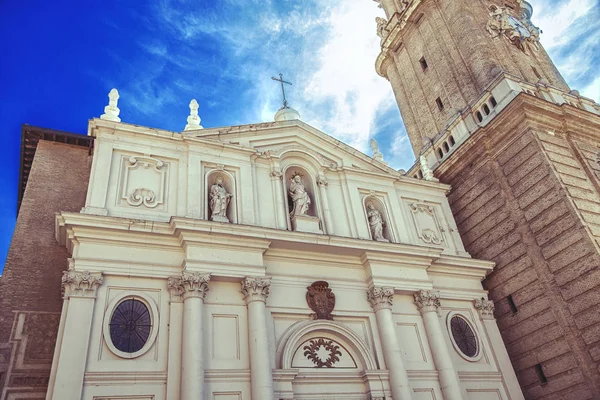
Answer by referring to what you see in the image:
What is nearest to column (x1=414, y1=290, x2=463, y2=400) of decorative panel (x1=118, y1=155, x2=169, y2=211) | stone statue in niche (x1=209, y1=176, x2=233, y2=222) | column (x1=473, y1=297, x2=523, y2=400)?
column (x1=473, y1=297, x2=523, y2=400)

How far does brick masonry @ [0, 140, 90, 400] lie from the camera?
11.8 m

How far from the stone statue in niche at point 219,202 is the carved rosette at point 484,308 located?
9.31 metres

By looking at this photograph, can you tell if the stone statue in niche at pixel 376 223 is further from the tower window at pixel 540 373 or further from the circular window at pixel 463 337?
the tower window at pixel 540 373

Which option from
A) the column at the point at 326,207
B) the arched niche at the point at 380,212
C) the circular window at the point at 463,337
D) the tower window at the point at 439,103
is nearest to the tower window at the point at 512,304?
the circular window at the point at 463,337

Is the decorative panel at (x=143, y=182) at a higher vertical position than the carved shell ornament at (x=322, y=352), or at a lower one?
higher

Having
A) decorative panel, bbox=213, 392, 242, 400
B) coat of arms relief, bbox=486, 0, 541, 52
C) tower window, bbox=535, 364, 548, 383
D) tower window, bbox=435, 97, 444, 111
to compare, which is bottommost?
decorative panel, bbox=213, 392, 242, 400

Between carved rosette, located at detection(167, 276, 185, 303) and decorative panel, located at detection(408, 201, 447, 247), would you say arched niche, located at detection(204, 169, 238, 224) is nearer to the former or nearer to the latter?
carved rosette, located at detection(167, 276, 185, 303)

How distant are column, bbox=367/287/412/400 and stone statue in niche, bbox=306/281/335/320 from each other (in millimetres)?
1428

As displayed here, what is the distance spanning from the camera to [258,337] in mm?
12461

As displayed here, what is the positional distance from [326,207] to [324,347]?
4.78 m

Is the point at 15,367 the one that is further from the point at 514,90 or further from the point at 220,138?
the point at 514,90

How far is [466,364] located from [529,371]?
2.25 meters

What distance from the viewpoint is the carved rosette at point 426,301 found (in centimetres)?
1554

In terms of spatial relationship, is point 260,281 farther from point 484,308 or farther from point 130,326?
point 484,308
